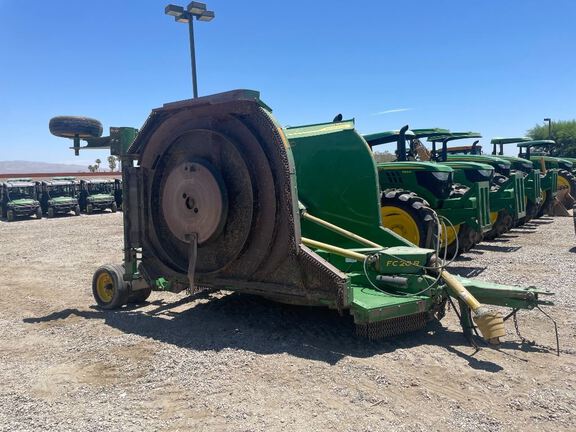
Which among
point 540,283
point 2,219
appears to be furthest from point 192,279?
point 2,219

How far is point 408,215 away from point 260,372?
173 inches

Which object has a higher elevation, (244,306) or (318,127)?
(318,127)

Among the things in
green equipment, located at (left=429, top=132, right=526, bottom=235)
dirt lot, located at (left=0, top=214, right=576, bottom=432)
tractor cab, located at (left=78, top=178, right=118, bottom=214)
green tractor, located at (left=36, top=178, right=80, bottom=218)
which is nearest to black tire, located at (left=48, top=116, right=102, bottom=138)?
dirt lot, located at (left=0, top=214, right=576, bottom=432)

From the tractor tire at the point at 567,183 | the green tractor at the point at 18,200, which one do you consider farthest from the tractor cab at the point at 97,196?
the tractor tire at the point at 567,183

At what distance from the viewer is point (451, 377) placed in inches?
152

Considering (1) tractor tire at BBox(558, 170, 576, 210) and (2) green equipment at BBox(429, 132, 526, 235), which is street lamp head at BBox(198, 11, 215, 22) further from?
(1) tractor tire at BBox(558, 170, 576, 210)

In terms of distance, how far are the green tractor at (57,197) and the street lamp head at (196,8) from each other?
14.4 metres

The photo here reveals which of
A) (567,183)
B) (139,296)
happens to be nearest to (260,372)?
(139,296)

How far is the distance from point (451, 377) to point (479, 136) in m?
10.6

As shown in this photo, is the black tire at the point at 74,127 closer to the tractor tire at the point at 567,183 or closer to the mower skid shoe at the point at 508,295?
the mower skid shoe at the point at 508,295

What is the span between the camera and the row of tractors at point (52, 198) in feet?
76.5

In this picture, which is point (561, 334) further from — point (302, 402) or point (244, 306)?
point (244, 306)

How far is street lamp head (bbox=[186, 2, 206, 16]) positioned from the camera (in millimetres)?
12693

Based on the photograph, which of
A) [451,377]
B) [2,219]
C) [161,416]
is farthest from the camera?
[2,219]
